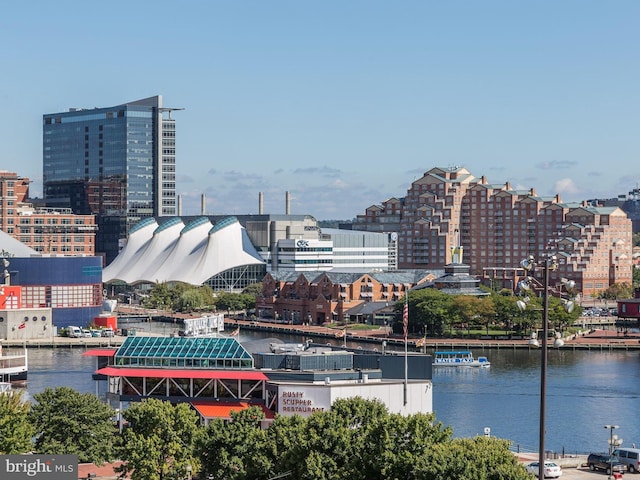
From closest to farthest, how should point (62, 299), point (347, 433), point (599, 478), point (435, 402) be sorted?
point (347, 433), point (599, 478), point (435, 402), point (62, 299)

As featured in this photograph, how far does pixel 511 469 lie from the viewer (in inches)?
943

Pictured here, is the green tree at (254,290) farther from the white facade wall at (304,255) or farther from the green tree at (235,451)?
the green tree at (235,451)

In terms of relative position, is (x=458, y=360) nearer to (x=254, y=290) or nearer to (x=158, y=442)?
(x=158, y=442)

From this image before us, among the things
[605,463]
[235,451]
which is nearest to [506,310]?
[605,463]

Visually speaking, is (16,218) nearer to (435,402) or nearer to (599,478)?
(435,402)

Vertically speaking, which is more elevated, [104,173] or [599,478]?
[104,173]

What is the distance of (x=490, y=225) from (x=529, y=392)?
65883mm

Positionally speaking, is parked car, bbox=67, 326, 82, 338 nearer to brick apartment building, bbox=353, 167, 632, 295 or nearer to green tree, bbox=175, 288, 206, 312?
green tree, bbox=175, 288, 206, 312

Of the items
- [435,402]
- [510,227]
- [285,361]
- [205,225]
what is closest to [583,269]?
[510,227]

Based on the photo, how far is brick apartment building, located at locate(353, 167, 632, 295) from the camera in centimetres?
11169

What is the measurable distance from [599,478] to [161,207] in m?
104

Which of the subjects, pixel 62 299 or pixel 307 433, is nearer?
pixel 307 433

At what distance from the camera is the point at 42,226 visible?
115812 mm

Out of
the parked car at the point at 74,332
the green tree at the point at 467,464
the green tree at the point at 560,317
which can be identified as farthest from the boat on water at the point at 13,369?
the green tree at the point at 467,464
